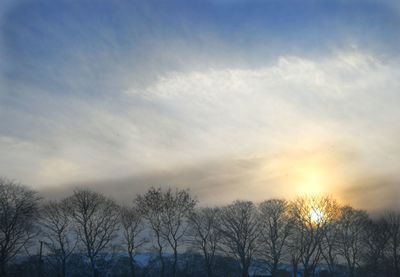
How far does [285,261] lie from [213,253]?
647 inches

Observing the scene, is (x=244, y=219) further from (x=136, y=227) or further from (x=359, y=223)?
(x=359, y=223)

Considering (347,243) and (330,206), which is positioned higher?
(330,206)

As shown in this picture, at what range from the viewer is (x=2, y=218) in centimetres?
6397

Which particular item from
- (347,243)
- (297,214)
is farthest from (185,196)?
(347,243)

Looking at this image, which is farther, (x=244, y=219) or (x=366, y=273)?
(x=366, y=273)

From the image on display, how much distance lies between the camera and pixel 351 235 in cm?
9644

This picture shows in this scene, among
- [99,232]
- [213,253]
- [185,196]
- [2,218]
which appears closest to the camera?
[2,218]

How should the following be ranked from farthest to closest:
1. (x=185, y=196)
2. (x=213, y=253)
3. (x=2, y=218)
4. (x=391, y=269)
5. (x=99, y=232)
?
(x=391, y=269)
(x=213, y=253)
(x=185, y=196)
(x=99, y=232)
(x=2, y=218)

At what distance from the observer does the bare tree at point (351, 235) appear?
95.5 meters

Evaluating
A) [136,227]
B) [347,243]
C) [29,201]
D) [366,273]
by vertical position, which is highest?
[29,201]

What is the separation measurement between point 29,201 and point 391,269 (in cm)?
8030

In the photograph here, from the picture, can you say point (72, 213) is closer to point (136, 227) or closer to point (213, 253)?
point (136, 227)

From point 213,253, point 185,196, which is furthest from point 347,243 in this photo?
point 185,196

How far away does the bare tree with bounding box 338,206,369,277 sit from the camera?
95.5m
